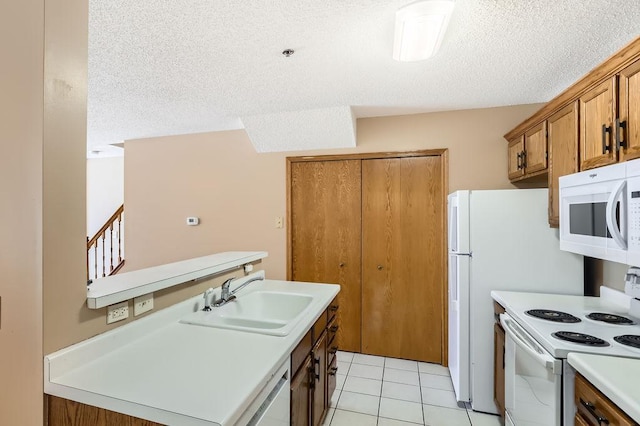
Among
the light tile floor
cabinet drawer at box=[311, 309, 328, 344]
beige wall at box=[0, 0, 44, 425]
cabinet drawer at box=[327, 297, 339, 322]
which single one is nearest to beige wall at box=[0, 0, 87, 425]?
beige wall at box=[0, 0, 44, 425]

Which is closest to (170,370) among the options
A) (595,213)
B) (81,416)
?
(81,416)

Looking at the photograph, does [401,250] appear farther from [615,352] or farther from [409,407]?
[615,352]

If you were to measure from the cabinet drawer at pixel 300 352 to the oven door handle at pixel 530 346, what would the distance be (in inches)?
42.1

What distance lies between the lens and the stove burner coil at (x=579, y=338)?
1.30 m

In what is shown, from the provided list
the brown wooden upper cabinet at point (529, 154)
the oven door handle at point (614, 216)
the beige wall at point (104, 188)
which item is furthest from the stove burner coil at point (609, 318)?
the beige wall at point (104, 188)

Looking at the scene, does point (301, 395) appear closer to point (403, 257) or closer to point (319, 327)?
point (319, 327)

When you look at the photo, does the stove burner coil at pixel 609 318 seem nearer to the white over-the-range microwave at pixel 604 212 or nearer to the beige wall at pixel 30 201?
the white over-the-range microwave at pixel 604 212

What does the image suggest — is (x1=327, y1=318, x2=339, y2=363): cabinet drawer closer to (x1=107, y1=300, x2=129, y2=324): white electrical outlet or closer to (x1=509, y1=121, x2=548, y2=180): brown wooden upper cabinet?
(x1=107, y1=300, x2=129, y2=324): white electrical outlet

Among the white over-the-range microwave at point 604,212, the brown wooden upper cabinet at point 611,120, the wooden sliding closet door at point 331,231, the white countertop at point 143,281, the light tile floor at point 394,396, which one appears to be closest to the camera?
the white countertop at point 143,281

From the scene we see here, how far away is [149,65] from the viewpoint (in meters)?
1.96

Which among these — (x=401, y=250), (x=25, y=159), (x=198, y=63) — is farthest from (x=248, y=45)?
(x=401, y=250)

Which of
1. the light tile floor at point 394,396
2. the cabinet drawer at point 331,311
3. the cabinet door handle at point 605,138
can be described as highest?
the cabinet door handle at point 605,138

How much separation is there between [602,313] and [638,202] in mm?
815

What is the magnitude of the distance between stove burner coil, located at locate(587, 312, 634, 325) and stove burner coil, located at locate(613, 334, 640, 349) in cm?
16
